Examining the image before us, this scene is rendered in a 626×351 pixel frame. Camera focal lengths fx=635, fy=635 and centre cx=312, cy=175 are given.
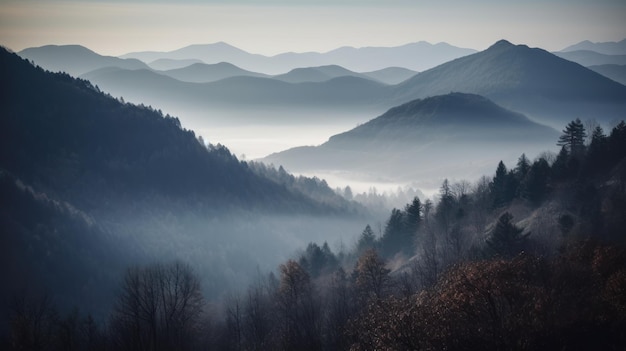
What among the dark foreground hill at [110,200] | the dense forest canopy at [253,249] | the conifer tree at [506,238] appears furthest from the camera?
the dark foreground hill at [110,200]

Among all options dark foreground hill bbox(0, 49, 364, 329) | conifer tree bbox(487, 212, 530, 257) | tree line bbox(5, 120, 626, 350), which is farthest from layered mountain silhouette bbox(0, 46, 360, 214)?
conifer tree bbox(487, 212, 530, 257)

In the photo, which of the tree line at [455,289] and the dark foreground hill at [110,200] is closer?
the tree line at [455,289]

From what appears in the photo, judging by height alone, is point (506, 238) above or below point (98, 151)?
below

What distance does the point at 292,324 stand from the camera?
62.8 meters

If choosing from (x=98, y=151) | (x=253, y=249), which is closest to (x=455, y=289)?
(x=253, y=249)

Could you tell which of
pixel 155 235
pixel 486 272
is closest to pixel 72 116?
pixel 155 235

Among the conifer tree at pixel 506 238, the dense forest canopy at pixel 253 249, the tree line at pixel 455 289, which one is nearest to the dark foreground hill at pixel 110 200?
the dense forest canopy at pixel 253 249

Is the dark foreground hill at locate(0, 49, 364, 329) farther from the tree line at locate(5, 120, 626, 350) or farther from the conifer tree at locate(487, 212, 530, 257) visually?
the conifer tree at locate(487, 212, 530, 257)

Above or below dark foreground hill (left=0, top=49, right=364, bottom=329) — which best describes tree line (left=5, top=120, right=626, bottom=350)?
below

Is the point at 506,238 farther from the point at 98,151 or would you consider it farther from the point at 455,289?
the point at 98,151

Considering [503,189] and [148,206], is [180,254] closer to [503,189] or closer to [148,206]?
[148,206]

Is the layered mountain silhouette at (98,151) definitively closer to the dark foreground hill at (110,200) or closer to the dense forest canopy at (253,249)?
the dark foreground hill at (110,200)

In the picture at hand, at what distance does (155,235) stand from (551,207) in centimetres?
9410

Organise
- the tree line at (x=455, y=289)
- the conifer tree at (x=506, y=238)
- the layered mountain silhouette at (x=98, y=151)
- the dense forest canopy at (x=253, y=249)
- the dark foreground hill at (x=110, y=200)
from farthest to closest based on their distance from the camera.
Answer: the layered mountain silhouette at (x=98, y=151) < the dark foreground hill at (x=110, y=200) < the conifer tree at (x=506, y=238) < the dense forest canopy at (x=253, y=249) < the tree line at (x=455, y=289)
